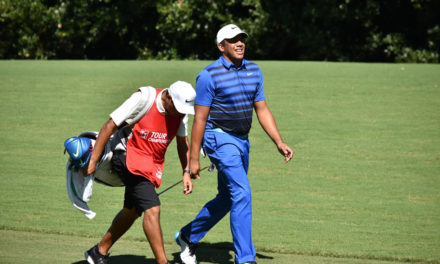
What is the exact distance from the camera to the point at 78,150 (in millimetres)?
5719

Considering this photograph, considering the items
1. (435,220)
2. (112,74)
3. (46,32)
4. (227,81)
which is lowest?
(46,32)

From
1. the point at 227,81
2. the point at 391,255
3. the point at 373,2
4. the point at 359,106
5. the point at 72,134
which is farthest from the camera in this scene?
the point at 373,2

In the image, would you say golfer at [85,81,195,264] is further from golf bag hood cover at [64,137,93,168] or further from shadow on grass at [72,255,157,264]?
shadow on grass at [72,255,157,264]

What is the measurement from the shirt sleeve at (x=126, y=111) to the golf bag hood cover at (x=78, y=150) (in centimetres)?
35

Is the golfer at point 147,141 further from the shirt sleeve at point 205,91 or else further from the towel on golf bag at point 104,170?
the shirt sleeve at point 205,91

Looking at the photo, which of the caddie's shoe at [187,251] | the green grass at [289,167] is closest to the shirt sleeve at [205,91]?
the caddie's shoe at [187,251]

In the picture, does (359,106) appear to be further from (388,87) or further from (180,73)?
(180,73)

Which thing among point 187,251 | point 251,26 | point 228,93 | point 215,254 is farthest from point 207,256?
point 251,26

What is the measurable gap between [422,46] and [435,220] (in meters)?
17.7

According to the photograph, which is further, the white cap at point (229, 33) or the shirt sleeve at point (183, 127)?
the white cap at point (229, 33)

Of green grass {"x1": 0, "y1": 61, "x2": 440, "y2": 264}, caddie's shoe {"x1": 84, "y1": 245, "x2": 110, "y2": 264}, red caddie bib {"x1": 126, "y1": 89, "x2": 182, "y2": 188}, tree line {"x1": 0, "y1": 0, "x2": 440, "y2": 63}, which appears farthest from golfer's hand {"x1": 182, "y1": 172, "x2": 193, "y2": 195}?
tree line {"x1": 0, "y1": 0, "x2": 440, "y2": 63}

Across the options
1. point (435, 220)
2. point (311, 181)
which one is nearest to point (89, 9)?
point (311, 181)

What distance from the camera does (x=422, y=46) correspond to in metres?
25.0

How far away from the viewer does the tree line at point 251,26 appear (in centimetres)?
2467
